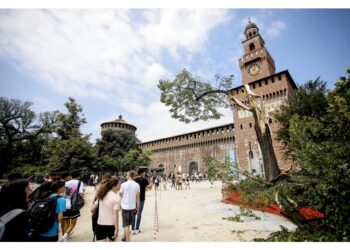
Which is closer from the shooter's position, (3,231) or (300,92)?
(3,231)

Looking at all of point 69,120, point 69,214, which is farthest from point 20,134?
point 69,214

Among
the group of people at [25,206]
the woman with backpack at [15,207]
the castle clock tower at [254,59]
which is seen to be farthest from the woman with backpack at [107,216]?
the castle clock tower at [254,59]

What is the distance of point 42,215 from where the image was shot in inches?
113

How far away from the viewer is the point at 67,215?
4664 mm

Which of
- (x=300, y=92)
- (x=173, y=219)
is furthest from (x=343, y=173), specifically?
(x=300, y=92)

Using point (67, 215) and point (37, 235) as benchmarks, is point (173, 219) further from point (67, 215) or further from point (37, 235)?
point (37, 235)

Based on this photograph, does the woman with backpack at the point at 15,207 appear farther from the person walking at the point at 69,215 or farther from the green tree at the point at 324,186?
the green tree at the point at 324,186

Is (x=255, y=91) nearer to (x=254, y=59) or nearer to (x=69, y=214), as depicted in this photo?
(x=254, y=59)

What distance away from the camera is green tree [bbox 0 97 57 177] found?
31375mm

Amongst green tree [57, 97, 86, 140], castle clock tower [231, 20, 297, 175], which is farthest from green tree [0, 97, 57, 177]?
castle clock tower [231, 20, 297, 175]

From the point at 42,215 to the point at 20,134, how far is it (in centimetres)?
4020

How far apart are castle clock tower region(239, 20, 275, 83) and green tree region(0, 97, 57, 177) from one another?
3407 centimetres

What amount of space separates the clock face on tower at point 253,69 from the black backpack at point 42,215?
31937 millimetres

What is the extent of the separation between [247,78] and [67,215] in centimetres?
3151
